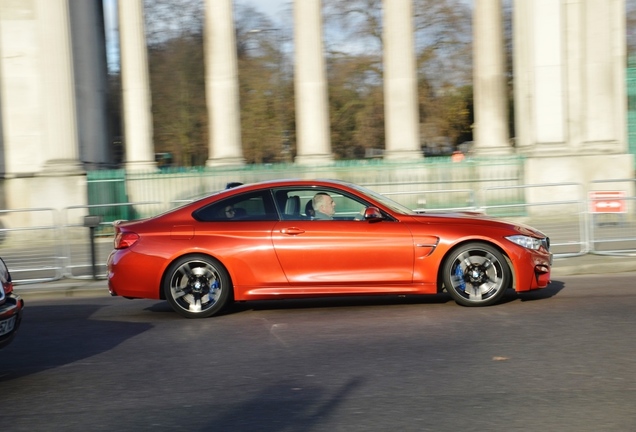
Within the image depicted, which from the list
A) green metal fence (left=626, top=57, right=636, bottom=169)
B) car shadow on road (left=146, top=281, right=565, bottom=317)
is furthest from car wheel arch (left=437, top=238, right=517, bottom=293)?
green metal fence (left=626, top=57, right=636, bottom=169)

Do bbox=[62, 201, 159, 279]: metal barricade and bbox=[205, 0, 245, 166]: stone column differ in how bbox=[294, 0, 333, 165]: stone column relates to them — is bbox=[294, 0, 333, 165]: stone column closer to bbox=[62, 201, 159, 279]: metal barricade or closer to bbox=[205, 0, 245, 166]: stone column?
bbox=[205, 0, 245, 166]: stone column

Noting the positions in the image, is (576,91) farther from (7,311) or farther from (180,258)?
(7,311)

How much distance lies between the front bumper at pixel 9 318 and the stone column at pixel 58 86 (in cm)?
1733

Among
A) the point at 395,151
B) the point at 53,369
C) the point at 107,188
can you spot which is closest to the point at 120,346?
the point at 53,369

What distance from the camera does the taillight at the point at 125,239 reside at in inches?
404

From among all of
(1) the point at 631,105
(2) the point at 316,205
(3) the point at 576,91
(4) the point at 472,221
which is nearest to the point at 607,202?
(4) the point at 472,221

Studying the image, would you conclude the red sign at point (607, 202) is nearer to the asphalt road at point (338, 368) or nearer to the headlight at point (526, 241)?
the asphalt road at point (338, 368)

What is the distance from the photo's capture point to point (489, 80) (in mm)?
26969

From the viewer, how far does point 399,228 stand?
32.9 ft

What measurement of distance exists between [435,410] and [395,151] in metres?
20.7

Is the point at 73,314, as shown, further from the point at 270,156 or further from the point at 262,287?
the point at 270,156

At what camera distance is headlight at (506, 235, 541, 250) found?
10.1 m

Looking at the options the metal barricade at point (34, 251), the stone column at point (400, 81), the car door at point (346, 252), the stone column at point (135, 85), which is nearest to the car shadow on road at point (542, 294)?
the car door at point (346, 252)

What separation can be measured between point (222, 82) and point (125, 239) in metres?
16.6
